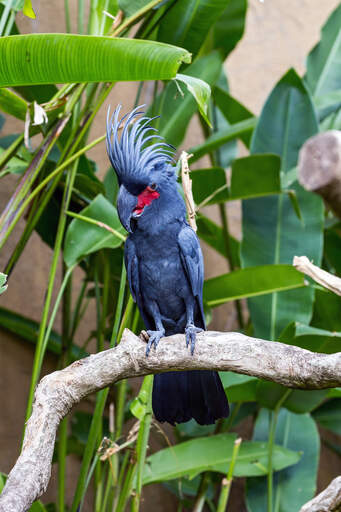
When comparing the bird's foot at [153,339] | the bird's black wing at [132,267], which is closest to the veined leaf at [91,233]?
the bird's black wing at [132,267]

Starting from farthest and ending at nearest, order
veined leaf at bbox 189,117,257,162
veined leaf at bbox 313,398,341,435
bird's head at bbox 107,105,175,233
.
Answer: veined leaf at bbox 313,398,341,435
veined leaf at bbox 189,117,257,162
bird's head at bbox 107,105,175,233

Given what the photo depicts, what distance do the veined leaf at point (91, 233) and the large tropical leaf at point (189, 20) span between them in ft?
1.80

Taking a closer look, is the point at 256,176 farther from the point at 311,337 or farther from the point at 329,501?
the point at 329,501

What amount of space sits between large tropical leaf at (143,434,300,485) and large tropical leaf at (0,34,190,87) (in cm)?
102

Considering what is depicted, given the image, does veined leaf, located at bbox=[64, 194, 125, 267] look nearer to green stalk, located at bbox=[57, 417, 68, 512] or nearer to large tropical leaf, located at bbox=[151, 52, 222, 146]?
large tropical leaf, located at bbox=[151, 52, 222, 146]

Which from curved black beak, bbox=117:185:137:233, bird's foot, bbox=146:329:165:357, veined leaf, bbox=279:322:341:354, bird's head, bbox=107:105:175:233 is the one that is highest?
bird's head, bbox=107:105:175:233

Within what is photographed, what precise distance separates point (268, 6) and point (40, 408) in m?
2.65

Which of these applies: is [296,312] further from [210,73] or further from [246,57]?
[246,57]

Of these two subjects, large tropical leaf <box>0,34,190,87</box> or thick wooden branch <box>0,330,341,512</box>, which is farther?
large tropical leaf <box>0,34,190,87</box>

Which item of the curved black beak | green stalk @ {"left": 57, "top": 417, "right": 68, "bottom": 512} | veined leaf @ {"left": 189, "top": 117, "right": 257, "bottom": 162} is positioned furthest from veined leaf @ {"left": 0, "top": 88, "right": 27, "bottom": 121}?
green stalk @ {"left": 57, "top": 417, "right": 68, "bottom": 512}

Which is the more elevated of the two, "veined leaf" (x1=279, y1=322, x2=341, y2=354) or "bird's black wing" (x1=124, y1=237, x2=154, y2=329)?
"bird's black wing" (x1=124, y1=237, x2=154, y2=329)

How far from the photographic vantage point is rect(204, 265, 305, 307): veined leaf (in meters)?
1.58

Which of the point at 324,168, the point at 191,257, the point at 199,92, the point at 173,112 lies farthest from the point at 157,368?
the point at 173,112

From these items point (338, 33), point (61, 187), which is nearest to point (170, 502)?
point (61, 187)
